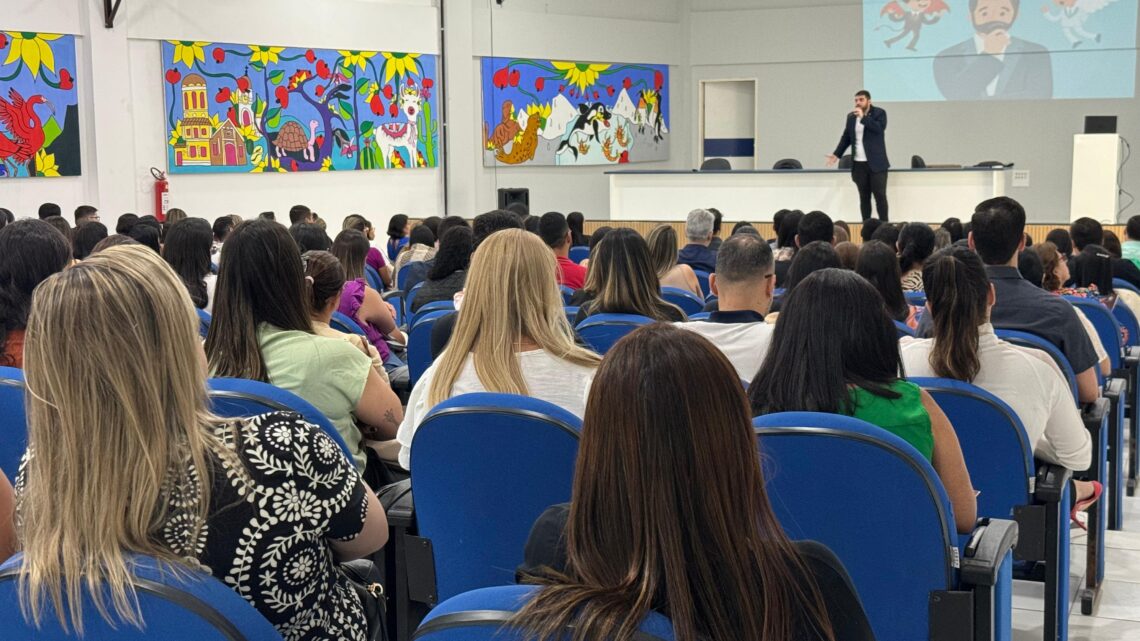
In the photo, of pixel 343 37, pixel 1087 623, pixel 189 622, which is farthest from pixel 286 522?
pixel 343 37

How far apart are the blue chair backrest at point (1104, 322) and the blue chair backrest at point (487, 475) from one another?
313cm

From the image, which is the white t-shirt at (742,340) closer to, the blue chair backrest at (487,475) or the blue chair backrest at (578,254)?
the blue chair backrest at (487,475)

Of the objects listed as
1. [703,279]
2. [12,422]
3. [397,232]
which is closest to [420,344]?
[12,422]

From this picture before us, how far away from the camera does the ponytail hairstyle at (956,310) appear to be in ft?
9.85

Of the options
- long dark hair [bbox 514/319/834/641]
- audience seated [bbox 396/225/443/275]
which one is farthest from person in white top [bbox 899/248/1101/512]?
audience seated [bbox 396/225/443/275]

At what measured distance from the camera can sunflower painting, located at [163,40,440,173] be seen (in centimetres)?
1139

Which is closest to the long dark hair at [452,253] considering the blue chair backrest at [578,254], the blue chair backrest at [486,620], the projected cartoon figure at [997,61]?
the blue chair backrest at [578,254]

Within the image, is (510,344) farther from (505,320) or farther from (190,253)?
(190,253)

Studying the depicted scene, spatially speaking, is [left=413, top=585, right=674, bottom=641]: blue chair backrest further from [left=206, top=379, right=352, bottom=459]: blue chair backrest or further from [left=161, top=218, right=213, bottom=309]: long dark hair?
[left=161, top=218, right=213, bottom=309]: long dark hair

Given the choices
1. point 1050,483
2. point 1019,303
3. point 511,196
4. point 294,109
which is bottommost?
point 1050,483

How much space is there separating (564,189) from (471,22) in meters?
2.60

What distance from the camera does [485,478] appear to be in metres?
2.30

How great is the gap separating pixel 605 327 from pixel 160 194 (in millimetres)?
8205

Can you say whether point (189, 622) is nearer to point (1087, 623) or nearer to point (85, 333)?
point (85, 333)
